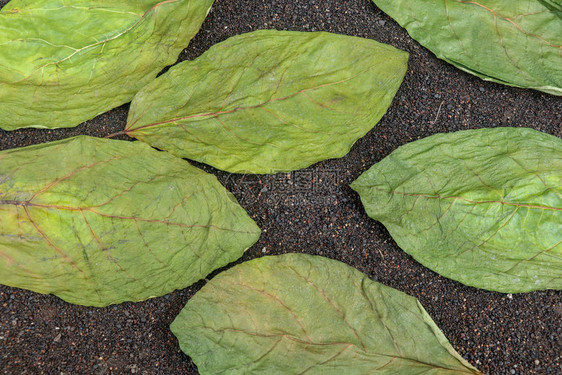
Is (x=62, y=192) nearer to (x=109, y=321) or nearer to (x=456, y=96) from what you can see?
(x=109, y=321)

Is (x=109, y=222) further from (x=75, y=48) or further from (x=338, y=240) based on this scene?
(x=338, y=240)

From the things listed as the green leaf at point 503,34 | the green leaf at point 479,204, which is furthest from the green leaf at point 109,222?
the green leaf at point 503,34

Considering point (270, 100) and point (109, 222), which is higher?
point (270, 100)

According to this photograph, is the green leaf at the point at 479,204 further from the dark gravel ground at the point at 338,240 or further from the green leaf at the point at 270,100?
the green leaf at the point at 270,100

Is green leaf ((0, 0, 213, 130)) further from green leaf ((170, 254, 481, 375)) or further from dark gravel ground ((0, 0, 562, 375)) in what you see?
green leaf ((170, 254, 481, 375))

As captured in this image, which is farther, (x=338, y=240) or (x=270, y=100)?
(x=338, y=240)

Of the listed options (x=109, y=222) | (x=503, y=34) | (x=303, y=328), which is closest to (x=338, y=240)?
(x=303, y=328)

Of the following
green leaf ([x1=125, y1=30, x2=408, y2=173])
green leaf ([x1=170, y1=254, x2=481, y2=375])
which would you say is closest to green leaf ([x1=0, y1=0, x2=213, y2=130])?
green leaf ([x1=125, y1=30, x2=408, y2=173])
